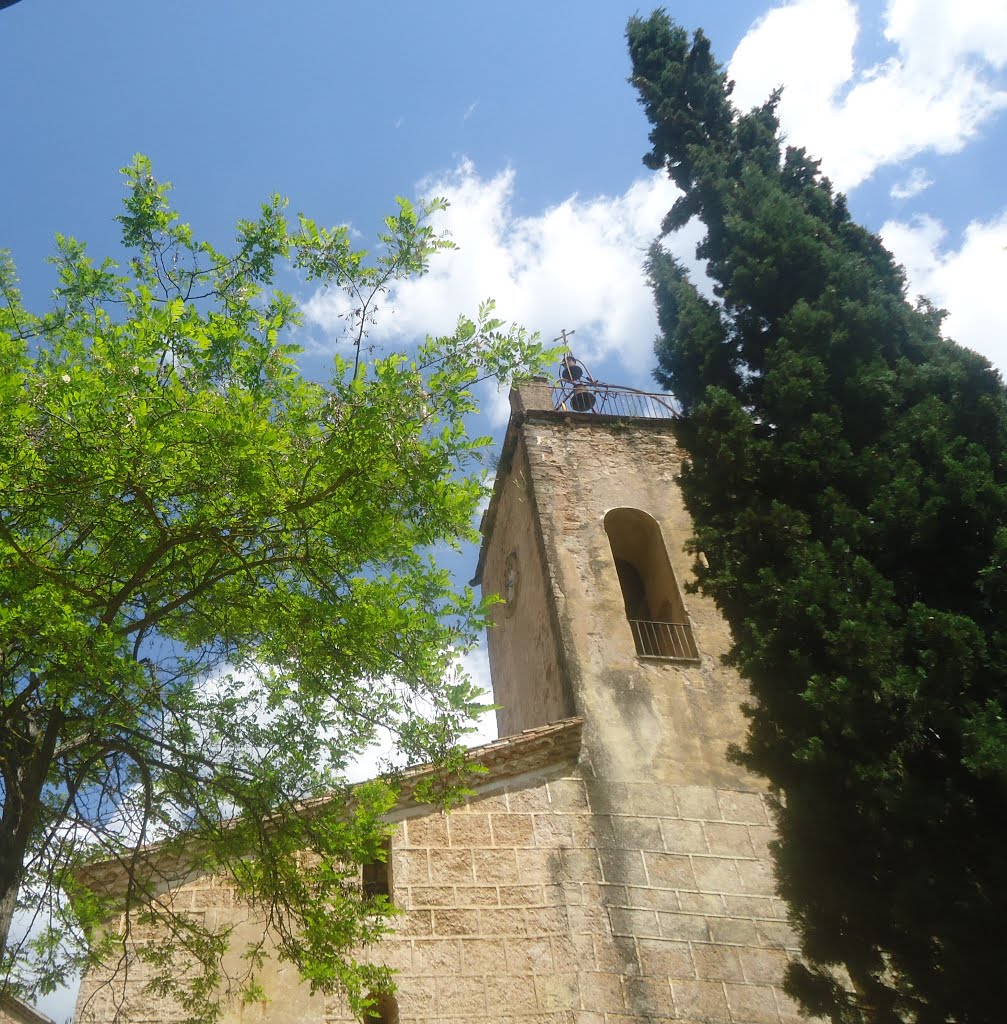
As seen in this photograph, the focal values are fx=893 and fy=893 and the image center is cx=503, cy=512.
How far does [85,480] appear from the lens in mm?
4617

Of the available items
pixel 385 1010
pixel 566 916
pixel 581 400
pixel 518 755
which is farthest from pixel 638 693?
pixel 581 400

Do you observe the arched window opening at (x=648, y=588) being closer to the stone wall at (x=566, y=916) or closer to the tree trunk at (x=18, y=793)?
the stone wall at (x=566, y=916)

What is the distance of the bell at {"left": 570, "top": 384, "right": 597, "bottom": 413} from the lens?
15016 millimetres

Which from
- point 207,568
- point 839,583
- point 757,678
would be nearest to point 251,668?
point 207,568

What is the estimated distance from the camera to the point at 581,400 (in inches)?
596

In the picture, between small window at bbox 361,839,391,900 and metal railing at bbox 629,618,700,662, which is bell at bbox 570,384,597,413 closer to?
A: metal railing at bbox 629,618,700,662

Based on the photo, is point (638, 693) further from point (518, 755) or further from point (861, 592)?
point (861, 592)

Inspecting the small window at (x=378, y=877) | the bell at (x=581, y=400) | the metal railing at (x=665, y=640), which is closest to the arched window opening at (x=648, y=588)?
the metal railing at (x=665, y=640)

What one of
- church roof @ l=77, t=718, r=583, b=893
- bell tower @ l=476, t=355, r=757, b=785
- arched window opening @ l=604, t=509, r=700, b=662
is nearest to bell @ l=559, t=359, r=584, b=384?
bell tower @ l=476, t=355, r=757, b=785

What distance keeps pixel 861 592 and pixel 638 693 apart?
11.8ft

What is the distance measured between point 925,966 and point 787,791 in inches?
58.7

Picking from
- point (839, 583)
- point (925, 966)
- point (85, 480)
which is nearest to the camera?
point (85, 480)

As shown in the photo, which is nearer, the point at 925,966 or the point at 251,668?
the point at 925,966

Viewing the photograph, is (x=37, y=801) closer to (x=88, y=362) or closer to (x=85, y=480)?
(x=85, y=480)
